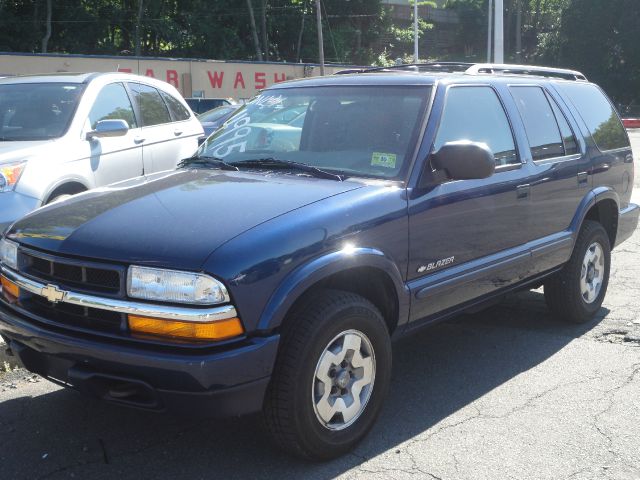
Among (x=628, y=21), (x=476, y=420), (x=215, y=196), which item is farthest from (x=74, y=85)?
(x=628, y=21)

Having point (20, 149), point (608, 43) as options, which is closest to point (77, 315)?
point (20, 149)

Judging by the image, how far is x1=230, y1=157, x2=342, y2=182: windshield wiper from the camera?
391cm

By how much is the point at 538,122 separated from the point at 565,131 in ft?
1.23

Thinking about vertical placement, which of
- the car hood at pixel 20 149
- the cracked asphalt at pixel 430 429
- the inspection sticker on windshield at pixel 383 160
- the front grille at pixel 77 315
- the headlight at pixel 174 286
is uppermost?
the inspection sticker on windshield at pixel 383 160

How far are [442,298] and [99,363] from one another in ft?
6.12

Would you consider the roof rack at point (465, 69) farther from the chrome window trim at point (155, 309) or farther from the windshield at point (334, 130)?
the chrome window trim at point (155, 309)

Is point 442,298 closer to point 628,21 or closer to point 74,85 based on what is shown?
point 74,85

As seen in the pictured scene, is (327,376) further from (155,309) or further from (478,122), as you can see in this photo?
(478,122)

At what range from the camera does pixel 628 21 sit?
173ft

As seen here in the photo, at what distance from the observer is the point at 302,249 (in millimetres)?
3219

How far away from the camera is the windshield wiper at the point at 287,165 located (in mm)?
3910

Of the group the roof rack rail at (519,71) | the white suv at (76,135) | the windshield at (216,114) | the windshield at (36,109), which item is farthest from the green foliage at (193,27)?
the roof rack rail at (519,71)

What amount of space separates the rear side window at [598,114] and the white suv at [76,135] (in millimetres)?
3774

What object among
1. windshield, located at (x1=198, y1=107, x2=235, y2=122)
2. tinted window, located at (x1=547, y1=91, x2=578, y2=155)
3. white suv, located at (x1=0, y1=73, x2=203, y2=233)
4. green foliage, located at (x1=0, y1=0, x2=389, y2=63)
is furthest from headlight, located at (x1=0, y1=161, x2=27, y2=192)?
green foliage, located at (x1=0, y1=0, x2=389, y2=63)
